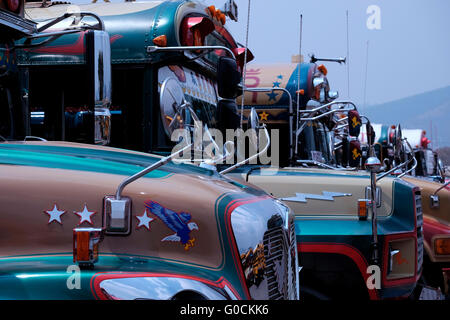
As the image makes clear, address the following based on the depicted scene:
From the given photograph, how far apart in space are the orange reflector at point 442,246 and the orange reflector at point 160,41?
3613 millimetres

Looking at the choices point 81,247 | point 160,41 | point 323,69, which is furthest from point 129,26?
point 323,69

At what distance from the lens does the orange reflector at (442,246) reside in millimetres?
6109

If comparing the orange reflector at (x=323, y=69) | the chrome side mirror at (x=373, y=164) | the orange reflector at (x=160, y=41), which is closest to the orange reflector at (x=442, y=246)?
the chrome side mirror at (x=373, y=164)

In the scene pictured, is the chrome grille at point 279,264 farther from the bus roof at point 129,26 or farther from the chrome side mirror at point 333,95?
the chrome side mirror at point 333,95

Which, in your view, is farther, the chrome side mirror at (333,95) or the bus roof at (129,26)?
the chrome side mirror at (333,95)

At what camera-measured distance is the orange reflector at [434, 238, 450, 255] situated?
20.0 feet

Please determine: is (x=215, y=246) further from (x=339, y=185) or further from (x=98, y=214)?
(x=339, y=185)

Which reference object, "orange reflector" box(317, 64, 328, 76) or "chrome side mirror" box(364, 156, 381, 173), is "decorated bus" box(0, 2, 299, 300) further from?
"orange reflector" box(317, 64, 328, 76)

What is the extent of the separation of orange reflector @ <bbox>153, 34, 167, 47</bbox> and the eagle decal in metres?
2.17

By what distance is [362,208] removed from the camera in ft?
15.0

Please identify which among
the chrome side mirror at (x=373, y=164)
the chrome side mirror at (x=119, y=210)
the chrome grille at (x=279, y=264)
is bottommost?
the chrome grille at (x=279, y=264)

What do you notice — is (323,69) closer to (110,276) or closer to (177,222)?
(177,222)

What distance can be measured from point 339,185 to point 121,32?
1967 mm

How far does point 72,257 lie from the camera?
2053 millimetres
